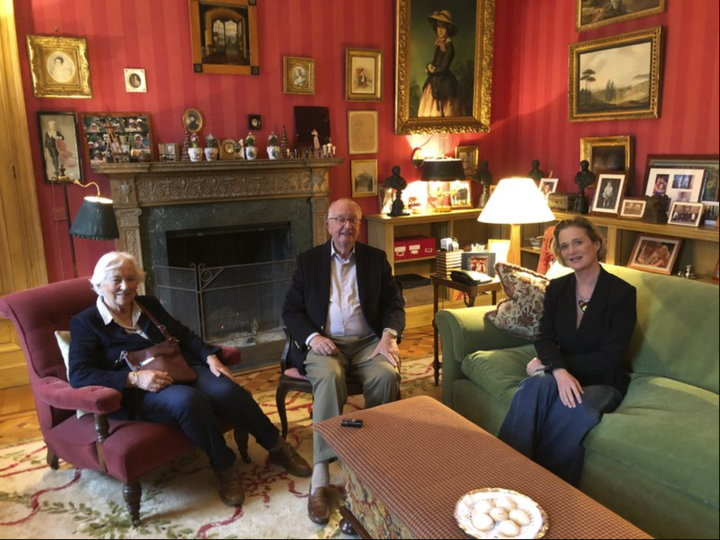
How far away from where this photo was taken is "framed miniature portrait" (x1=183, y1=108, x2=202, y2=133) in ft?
11.4

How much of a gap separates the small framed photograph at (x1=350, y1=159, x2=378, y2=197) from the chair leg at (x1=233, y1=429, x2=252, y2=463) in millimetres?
2256

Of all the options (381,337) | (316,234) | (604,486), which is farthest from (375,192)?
(604,486)

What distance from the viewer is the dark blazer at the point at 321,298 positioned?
248 cm

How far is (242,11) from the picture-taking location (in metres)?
3.52

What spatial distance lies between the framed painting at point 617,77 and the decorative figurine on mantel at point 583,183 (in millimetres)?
343

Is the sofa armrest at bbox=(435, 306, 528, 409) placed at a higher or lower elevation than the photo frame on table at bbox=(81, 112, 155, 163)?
lower

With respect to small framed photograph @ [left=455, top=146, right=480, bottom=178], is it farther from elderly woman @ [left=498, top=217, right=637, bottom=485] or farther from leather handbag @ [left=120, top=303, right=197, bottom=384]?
leather handbag @ [left=120, top=303, right=197, bottom=384]

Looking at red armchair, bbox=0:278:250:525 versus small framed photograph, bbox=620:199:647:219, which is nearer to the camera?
red armchair, bbox=0:278:250:525

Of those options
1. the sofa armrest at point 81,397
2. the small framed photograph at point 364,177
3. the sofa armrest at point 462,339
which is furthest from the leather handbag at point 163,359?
the small framed photograph at point 364,177

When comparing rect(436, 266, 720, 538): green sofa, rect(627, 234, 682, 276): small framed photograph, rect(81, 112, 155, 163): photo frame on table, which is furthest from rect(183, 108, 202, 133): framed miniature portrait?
rect(627, 234, 682, 276): small framed photograph

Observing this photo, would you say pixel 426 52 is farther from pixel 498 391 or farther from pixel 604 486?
pixel 604 486

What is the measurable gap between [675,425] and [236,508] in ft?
4.29

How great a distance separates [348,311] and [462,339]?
518 mm

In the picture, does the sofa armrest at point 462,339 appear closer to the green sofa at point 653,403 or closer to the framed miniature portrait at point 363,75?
the green sofa at point 653,403
